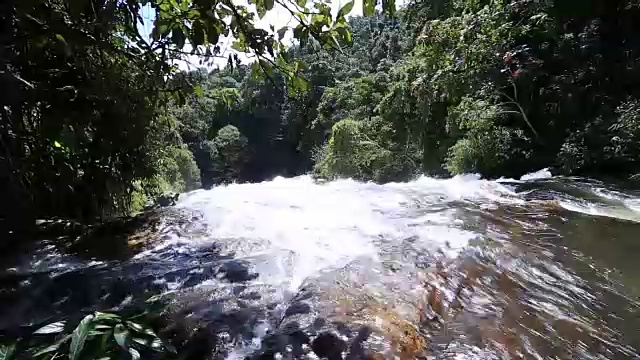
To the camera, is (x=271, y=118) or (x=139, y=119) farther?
(x=271, y=118)

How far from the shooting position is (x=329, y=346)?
205 centimetres

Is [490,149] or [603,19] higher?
[603,19]

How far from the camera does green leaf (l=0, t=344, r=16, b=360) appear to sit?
0.75 metres

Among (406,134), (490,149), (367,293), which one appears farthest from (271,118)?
(367,293)

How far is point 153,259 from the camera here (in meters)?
3.40

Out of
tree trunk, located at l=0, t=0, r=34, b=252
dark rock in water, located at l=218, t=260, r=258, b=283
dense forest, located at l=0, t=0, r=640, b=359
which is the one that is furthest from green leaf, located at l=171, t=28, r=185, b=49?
dark rock in water, located at l=218, t=260, r=258, b=283

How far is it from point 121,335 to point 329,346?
4.64ft

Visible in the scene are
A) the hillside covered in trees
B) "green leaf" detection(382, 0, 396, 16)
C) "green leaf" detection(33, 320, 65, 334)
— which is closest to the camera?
"green leaf" detection(33, 320, 65, 334)

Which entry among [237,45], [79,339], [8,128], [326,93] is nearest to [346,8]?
[237,45]

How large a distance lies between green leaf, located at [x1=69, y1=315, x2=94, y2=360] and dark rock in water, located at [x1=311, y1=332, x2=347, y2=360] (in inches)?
53.5

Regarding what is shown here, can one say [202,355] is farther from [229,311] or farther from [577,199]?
[577,199]

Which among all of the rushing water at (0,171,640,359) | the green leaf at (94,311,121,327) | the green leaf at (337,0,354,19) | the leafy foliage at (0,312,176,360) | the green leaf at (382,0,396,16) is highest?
the green leaf at (382,0,396,16)

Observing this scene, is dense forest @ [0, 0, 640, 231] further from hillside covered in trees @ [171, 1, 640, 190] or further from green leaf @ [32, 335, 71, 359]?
green leaf @ [32, 335, 71, 359]

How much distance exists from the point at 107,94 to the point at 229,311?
55.4 inches
